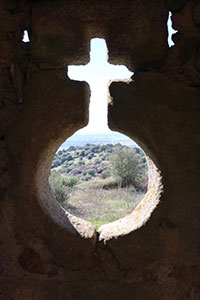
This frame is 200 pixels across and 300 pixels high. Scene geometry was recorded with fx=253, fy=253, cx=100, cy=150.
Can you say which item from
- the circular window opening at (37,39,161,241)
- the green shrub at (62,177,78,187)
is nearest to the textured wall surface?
the circular window opening at (37,39,161,241)

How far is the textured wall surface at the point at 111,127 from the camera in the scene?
160cm

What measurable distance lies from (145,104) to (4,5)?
113 centimetres

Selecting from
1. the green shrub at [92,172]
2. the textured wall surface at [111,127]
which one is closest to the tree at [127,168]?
the green shrub at [92,172]

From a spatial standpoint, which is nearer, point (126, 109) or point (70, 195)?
point (126, 109)

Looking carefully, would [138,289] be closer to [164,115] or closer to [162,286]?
[162,286]

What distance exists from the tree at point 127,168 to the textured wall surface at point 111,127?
8922 millimetres

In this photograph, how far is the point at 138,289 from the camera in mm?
1633

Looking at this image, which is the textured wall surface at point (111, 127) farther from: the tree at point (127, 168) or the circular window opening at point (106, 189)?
the tree at point (127, 168)

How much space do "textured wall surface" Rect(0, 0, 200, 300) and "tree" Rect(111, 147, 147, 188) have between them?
29.3ft

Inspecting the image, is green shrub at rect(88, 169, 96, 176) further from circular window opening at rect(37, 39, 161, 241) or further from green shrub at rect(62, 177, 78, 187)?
green shrub at rect(62, 177, 78, 187)

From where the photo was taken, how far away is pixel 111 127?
1.65 m

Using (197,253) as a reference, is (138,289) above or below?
below

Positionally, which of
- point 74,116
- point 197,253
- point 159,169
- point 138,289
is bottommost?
point 138,289

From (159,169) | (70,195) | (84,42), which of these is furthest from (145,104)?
(70,195)
